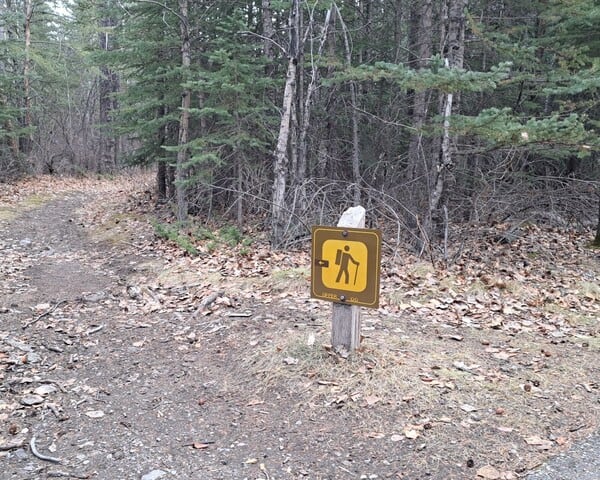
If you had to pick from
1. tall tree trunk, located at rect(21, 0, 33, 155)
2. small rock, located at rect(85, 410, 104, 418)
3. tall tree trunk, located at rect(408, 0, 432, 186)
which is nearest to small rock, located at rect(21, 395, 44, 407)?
small rock, located at rect(85, 410, 104, 418)

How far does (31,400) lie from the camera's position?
12.6ft

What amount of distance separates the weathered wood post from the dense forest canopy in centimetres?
309

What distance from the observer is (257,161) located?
459 inches

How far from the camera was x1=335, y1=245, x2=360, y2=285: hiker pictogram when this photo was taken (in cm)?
376

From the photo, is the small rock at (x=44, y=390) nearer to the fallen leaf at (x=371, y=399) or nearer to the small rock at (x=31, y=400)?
the small rock at (x=31, y=400)

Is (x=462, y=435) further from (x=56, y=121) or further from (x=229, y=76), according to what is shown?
(x=56, y=121)

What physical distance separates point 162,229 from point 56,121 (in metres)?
18.2

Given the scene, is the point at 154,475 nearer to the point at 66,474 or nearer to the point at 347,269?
the point at 66,474

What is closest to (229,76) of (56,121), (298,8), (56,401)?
(298,8)

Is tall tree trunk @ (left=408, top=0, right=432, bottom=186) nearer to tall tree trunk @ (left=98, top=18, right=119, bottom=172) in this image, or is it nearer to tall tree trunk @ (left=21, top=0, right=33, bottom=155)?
tall tree trunk @ (left=21, top=0, right=33, bottom=155)

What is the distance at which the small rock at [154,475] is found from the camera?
2928 millimetres

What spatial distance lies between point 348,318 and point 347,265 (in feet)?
1.60

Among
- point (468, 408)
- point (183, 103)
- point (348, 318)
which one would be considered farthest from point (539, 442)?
point (183, 103)

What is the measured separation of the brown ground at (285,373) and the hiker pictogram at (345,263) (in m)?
0.74
